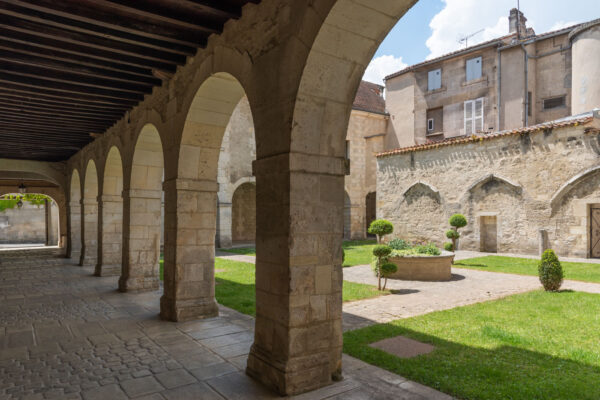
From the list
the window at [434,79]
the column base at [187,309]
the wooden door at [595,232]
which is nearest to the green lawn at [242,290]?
the column base at [187,309]

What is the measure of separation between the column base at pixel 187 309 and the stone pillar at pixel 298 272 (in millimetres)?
2016

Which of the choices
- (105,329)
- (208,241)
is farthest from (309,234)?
(105,329)

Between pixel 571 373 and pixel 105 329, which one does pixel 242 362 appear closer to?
pixel 105 329

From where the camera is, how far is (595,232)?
11.6 metres

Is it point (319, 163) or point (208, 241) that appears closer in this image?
point (319, 163)

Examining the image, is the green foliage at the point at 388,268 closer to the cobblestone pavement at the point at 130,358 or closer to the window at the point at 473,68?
the cobblestone pavement at the point at 130,358

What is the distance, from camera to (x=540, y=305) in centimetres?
609

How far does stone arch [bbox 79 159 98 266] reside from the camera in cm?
1118

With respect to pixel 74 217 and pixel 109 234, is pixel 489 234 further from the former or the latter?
pixel 74 217

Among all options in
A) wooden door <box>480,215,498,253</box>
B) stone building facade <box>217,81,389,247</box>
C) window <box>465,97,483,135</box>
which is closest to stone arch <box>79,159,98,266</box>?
stone building facade <box>217,81,389,247</box>

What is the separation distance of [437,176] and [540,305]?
971 cm

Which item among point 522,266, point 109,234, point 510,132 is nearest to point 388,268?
point 522,266

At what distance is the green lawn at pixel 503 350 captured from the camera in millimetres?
3160

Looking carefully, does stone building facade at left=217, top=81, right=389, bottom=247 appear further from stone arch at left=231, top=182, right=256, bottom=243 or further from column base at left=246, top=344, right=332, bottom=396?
column base at left=246, top=344, right=332, bottom=396
